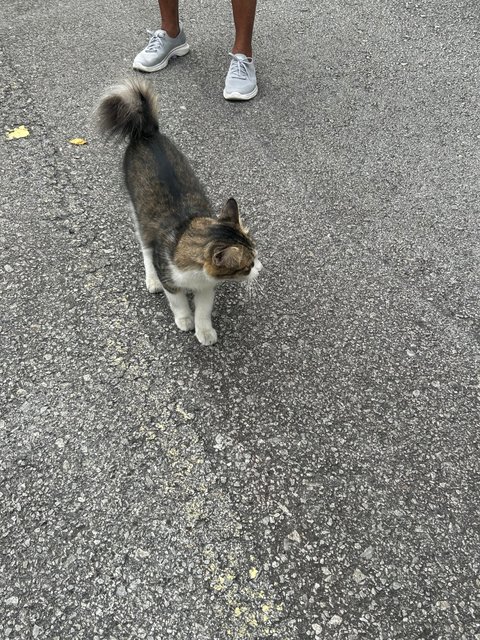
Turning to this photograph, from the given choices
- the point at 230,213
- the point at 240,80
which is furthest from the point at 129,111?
the point at 240,80

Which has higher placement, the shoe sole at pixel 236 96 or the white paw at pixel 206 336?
the shoe sole at pixel 236 96

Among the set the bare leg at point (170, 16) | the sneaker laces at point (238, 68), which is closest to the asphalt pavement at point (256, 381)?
the sneaker laces at point (238, 68)

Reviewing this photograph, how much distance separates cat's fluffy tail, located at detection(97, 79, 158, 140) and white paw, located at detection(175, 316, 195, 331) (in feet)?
3.05

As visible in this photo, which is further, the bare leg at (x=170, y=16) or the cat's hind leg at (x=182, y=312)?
the bare leg at (x=170, y=16)

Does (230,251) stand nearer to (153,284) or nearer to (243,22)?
(153,284)

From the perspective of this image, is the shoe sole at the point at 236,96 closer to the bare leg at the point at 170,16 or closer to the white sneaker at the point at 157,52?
the white sneaker at the point at 157,52

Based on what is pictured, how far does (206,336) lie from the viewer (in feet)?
8.14

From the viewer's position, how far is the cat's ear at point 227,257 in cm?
212

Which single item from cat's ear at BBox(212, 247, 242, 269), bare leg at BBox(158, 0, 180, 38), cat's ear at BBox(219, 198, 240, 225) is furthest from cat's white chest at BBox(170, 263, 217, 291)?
bare leg at BBox(158, 0, 180, 38)

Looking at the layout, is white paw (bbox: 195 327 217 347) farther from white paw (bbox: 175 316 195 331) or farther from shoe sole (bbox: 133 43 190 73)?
shoe sole (bbox: 133 43 190 73)

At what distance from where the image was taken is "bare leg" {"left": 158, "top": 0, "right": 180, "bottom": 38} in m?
4.05

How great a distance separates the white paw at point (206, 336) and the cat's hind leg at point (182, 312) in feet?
0.22

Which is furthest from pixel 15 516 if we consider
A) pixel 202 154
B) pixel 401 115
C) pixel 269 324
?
pixel 401 115

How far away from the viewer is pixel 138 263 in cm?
283
